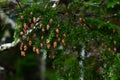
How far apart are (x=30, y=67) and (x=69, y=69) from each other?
35.2ft

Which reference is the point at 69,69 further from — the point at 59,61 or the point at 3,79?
the point at 3,79

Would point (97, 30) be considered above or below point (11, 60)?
above

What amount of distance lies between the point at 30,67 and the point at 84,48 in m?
10.6

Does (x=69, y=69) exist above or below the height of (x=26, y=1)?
below

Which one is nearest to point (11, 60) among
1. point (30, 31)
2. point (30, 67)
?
point (30, 67)

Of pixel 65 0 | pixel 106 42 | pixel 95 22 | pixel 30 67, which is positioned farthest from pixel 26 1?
pixel 30 67

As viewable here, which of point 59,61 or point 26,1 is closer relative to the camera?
point 59,61

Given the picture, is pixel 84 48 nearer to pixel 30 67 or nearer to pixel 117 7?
pixel 117 7

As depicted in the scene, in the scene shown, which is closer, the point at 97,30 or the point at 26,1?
the point at 97,30

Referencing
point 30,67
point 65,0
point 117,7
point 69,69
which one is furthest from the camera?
point 30,67

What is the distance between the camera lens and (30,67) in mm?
16141

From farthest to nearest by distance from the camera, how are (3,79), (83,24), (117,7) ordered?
1. (3,79)
2. (117,7)
3. (83,24)

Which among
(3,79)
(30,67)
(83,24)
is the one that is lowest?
(30,67)

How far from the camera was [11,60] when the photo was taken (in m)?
13.0
